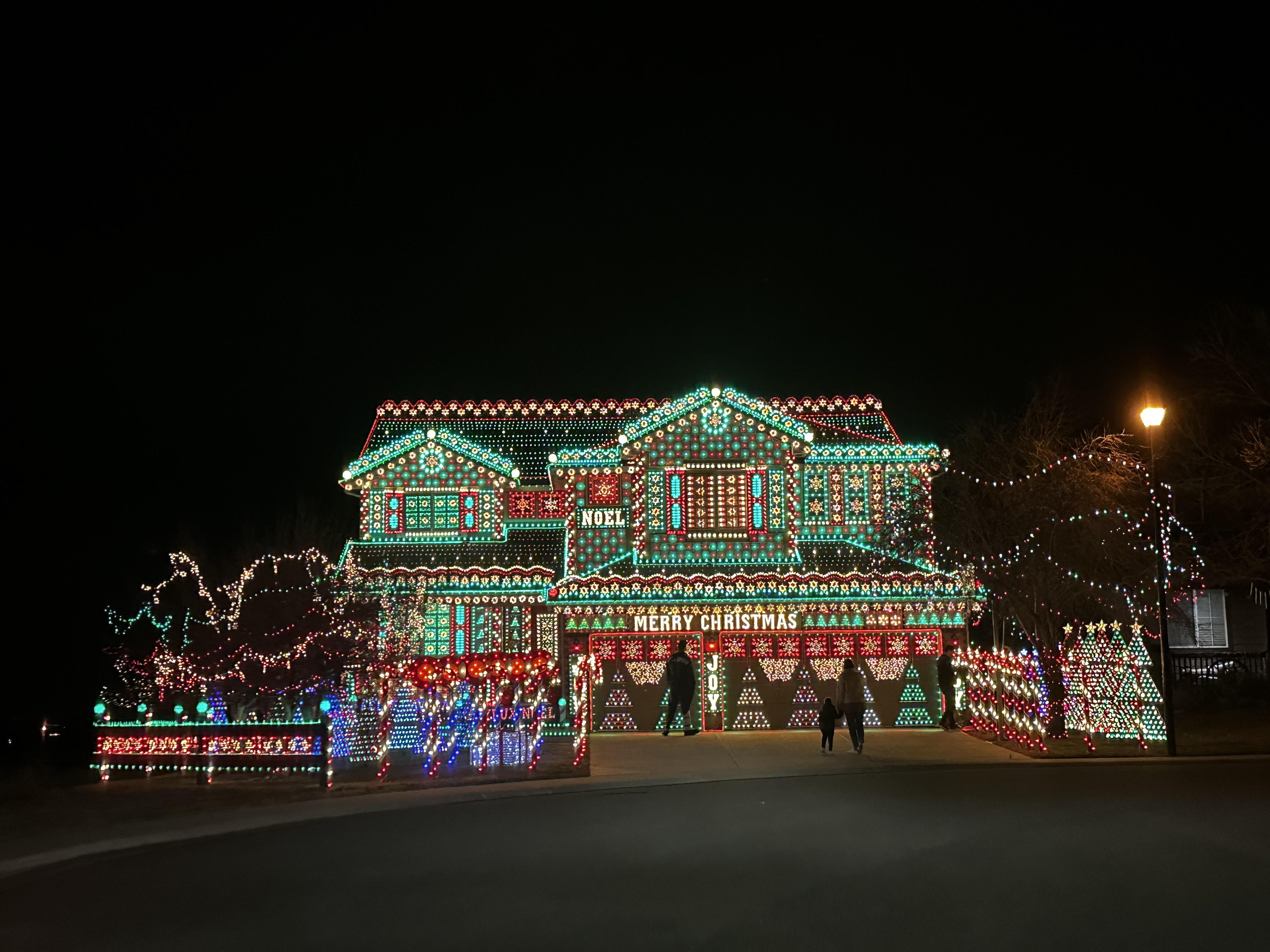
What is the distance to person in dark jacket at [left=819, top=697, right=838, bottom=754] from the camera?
19.3 m

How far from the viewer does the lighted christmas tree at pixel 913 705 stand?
24.2 meters

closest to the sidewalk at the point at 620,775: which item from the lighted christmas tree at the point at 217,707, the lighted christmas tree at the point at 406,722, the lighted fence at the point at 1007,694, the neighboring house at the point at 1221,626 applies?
the lighted fence at the point at 1007,694

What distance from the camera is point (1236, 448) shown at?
23.2 metres

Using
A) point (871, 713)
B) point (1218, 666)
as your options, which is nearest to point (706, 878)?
point (871, 713)

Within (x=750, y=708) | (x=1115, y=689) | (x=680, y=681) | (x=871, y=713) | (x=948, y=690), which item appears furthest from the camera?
(x=871, y=713)

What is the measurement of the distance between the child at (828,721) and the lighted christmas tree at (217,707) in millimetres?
9856

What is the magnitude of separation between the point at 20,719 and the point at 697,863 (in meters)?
24.4

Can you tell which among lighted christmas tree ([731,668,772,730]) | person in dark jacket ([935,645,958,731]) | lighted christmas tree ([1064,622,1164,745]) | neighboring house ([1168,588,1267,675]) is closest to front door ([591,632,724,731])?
lighted christmas tree ([731,668,772,730])

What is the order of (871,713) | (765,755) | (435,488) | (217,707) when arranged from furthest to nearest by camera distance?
(435,488) < (871,713) < (217,707) < (765,755)

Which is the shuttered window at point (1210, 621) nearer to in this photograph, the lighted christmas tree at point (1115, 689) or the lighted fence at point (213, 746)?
the lighted christmas tree at point (1115, 689)

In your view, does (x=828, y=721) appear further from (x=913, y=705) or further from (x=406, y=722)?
(x=406, y=722)

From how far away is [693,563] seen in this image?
24.5 m

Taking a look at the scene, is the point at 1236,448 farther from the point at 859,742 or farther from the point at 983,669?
the point at 859,742

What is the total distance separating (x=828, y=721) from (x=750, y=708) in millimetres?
5086
